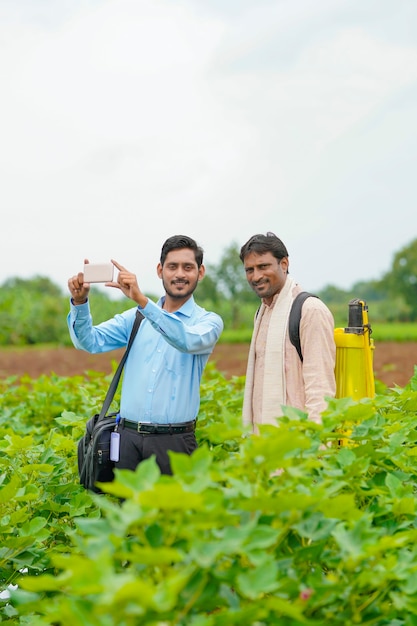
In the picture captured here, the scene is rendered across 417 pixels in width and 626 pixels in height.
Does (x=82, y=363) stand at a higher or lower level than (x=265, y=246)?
lower

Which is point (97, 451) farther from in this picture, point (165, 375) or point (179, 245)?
point (179, 245)

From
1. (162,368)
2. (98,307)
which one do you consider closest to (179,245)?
(162,368)

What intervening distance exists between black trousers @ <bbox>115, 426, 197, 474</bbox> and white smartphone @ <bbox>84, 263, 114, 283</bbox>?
2.31 ft

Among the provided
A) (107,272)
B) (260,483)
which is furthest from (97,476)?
(260,483)

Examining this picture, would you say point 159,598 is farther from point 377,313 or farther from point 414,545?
point 377,313

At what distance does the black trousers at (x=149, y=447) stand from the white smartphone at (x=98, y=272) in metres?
0.70

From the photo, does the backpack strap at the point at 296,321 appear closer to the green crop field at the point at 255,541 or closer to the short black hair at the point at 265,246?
the short black hair at the point at 265,246

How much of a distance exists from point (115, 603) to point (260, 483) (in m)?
0.56

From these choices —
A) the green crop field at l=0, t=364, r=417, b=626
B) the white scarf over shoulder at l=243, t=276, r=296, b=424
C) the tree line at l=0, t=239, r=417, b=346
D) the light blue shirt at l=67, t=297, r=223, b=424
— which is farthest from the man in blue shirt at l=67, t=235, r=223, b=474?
the tree line at l=0, t=239, r=417, b=346

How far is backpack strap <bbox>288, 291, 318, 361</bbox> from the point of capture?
10.9ft

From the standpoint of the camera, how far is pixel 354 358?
139 inches

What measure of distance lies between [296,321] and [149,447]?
2.79ft

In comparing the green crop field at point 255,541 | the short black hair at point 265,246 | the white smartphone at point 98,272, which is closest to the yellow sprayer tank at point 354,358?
the short black hair at point 265,246

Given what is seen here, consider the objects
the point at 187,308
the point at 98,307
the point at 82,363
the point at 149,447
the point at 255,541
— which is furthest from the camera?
the point at 98,307
